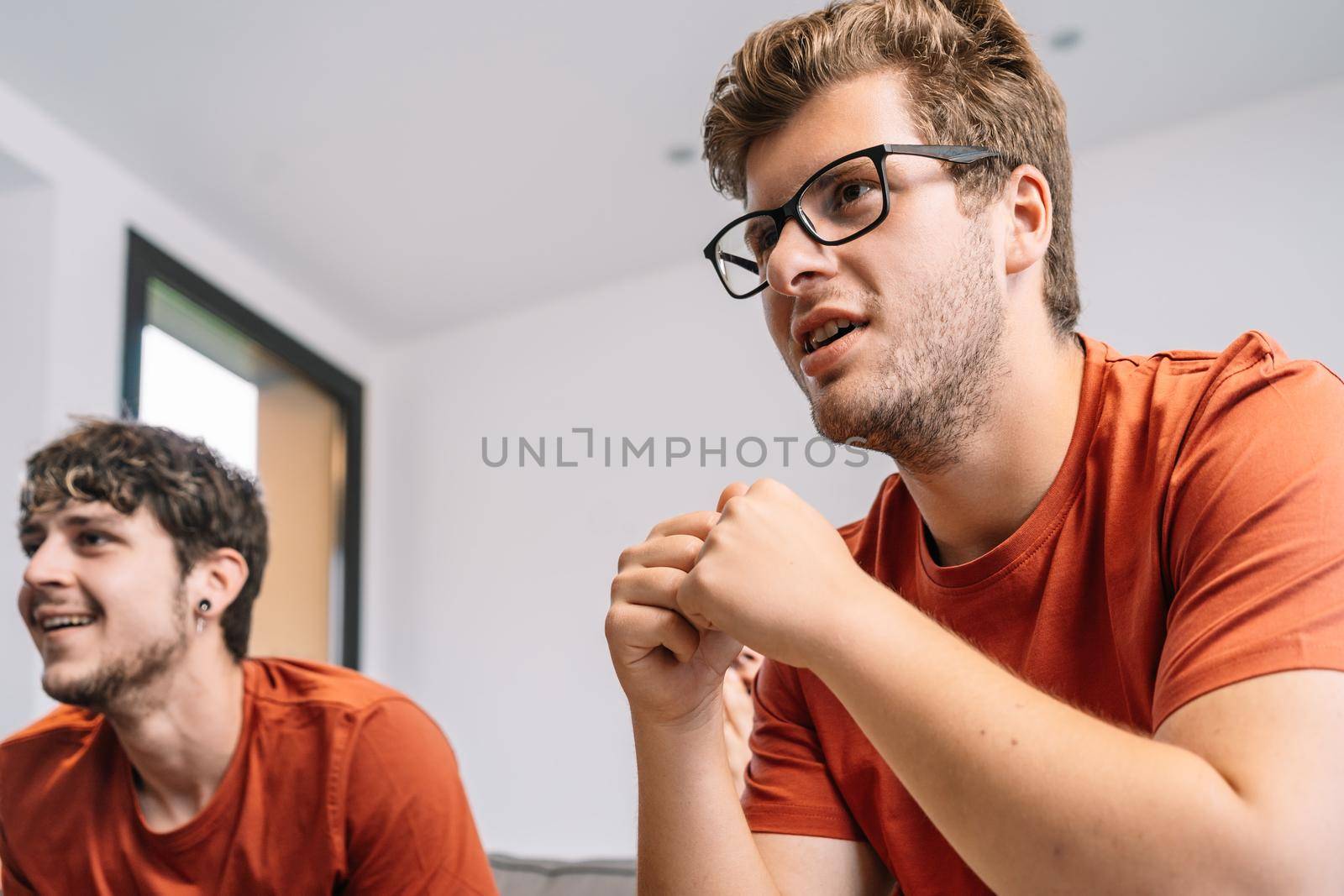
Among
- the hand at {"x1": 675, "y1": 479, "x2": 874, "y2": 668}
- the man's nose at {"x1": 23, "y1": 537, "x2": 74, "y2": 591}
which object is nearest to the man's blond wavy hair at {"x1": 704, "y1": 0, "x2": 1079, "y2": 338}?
the hand at {"x1": 675, "y1": 479, "x2": 874, "y2": 668}

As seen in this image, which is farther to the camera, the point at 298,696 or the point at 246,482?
the point at 246,482

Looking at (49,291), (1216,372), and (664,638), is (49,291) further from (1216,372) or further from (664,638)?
(1216,372)

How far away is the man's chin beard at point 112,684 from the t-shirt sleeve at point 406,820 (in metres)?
0.38

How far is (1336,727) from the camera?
623mm

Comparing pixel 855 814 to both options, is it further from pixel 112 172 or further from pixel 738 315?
pixel 112 172

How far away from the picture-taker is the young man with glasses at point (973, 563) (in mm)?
628

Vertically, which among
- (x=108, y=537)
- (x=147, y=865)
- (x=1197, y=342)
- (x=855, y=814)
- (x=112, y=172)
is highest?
(x=112, y=172)

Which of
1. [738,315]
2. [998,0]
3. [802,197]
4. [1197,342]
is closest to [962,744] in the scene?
[802,197]

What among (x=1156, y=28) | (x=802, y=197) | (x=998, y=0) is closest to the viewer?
(x=802, y=197)

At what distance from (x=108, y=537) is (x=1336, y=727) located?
1.72 meters

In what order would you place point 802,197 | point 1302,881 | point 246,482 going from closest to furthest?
point 1302,881 → point 802,197 → point 246,482

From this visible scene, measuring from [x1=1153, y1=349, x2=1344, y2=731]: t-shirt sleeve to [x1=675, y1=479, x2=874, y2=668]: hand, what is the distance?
22cm

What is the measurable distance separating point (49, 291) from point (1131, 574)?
278 centimetres

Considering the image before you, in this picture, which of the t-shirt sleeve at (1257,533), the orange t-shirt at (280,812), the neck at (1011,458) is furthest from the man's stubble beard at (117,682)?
the t-shirt sleeve at (1257,533)
